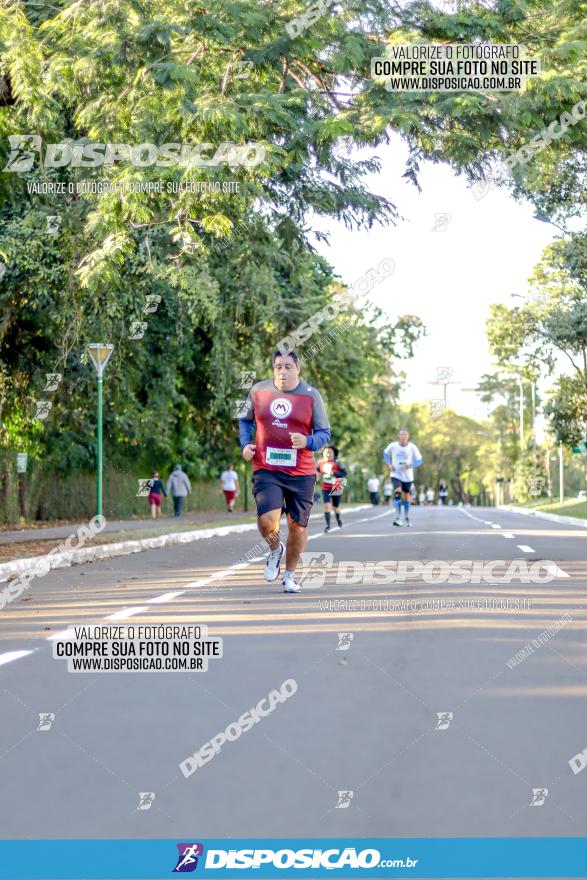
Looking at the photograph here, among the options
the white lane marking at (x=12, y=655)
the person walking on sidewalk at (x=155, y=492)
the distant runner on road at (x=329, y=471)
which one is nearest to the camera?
the white lane marking at (x=12, y=655)

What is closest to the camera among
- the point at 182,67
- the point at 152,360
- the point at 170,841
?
the point at 170,841

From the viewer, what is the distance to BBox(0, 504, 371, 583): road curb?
15.6m

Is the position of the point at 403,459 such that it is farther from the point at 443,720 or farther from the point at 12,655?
the point at 443,720

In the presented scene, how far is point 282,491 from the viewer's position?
11.6 metres

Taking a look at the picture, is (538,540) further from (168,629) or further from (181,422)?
(181,422)

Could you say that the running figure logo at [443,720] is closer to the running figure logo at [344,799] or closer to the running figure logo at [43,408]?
the running figure logo at [344,799]

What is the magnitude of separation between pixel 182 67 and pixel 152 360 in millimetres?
17404

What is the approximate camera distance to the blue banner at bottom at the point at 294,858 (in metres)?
3.87

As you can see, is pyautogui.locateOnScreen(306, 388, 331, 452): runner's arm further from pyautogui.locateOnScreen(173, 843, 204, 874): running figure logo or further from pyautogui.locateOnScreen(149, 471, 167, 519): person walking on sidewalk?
pyautogui.locateOnScreen(149, 471, 167, 519): person walking on sidewalk

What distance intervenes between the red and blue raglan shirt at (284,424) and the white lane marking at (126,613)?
6.15 feet

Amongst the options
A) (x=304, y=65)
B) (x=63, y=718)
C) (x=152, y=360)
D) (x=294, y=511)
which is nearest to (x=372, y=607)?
(x=294, y=511)

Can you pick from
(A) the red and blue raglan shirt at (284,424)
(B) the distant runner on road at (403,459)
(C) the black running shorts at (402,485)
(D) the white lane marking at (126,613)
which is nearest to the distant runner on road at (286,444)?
(A) the red and blue raglan shirt at (284,424)

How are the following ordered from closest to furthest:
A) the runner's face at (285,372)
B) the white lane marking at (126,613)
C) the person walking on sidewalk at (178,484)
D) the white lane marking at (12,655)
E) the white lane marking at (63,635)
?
the white lane marking at (12,655)
the white lane marking at (63,635)
the white lane marking at (126,613)
the runner's face at (285,372)
the person walking on sidewalk at (178,484)

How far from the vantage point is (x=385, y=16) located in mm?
14500
